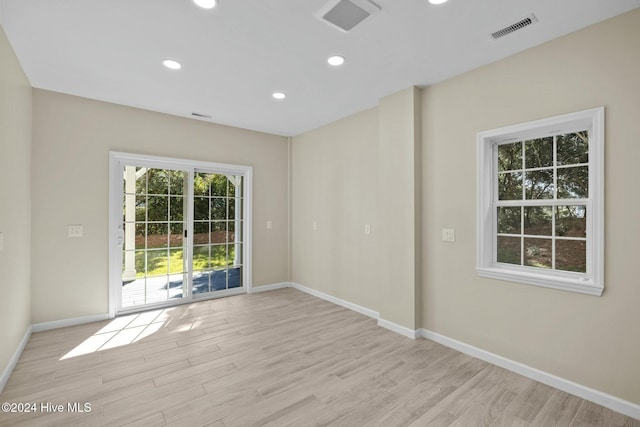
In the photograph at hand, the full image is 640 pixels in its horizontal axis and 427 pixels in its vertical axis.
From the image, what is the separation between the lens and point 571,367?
2324 mm

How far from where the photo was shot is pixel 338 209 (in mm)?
4613

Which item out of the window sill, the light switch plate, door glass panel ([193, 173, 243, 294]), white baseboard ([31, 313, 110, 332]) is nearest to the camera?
the window sill

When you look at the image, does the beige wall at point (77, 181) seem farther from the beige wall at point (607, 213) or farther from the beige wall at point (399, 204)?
the beige wall at point (607, 213)

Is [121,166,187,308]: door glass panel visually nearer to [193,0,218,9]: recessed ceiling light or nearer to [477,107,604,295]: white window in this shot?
[193,0,218,9]: recessed ceiling light

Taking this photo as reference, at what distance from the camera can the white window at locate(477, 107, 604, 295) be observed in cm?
227

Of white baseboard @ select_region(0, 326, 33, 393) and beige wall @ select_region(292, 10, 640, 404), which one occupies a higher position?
beige wall @ select_region(292, 10, 640, 404)

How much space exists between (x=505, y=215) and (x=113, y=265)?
15.3 ft

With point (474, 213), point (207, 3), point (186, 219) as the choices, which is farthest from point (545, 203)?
point (186, 219)

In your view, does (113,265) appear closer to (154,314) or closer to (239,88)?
(154,314)

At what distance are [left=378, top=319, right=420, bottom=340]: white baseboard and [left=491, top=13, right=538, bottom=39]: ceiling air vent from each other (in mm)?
2925

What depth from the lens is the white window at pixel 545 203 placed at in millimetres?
2270

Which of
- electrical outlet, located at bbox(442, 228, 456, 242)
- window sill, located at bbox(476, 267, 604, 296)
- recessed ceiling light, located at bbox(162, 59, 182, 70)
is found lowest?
window sill, located at bbox(476, 267, 604, 296)

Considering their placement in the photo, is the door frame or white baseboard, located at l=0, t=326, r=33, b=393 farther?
the door frame

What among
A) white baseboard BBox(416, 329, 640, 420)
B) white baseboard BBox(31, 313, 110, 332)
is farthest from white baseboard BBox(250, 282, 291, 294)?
white baseboard BBox(416, 329, 640, 420)
